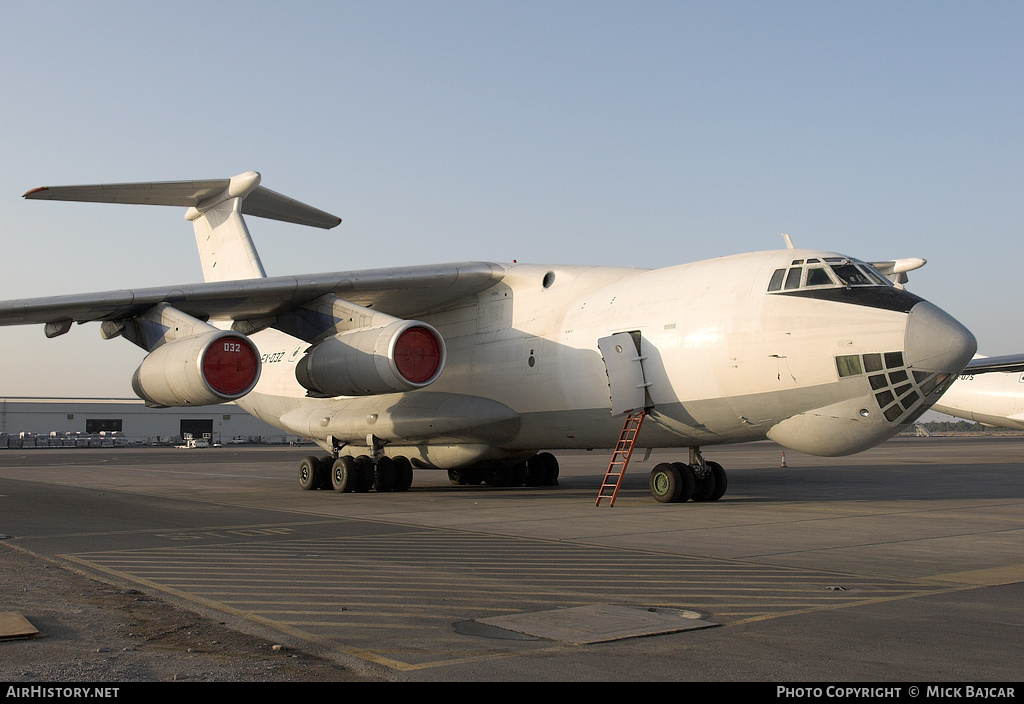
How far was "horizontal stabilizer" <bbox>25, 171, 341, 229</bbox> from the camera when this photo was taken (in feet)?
51.3

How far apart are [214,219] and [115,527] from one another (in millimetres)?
10064

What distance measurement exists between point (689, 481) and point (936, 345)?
3940mm

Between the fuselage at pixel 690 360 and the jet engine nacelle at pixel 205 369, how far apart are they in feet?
11.2

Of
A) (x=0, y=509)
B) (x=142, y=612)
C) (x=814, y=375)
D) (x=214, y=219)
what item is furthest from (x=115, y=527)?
(x=214, y=219)

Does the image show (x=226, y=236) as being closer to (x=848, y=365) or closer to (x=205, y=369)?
(x=205, y=369)

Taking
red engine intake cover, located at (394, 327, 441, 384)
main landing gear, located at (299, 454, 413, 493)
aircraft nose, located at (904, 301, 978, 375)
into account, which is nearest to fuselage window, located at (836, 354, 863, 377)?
aircraft nose, located at (904, 301, 978, 375)

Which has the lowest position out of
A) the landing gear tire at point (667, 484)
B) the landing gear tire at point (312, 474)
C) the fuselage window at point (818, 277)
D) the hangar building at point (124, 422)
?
the hangar building at point (124, 422)

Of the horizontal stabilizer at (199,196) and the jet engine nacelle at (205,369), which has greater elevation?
the horizontal stabilizer at (199,196)

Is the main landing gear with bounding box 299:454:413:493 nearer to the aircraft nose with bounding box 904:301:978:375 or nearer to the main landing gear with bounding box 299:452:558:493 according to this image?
the main landing gear with bounding box 299:452:558:493

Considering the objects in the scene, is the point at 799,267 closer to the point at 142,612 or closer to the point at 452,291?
the point at 452,291

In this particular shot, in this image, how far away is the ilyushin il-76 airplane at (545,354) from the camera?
11.3 metres

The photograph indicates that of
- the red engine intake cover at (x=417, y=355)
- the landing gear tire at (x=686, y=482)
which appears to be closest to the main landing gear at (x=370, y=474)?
the red engine intake cover at (x=417, y=355)

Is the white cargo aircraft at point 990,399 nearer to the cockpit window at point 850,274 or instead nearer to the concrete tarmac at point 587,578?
the concrete tarmac at point 587,578
